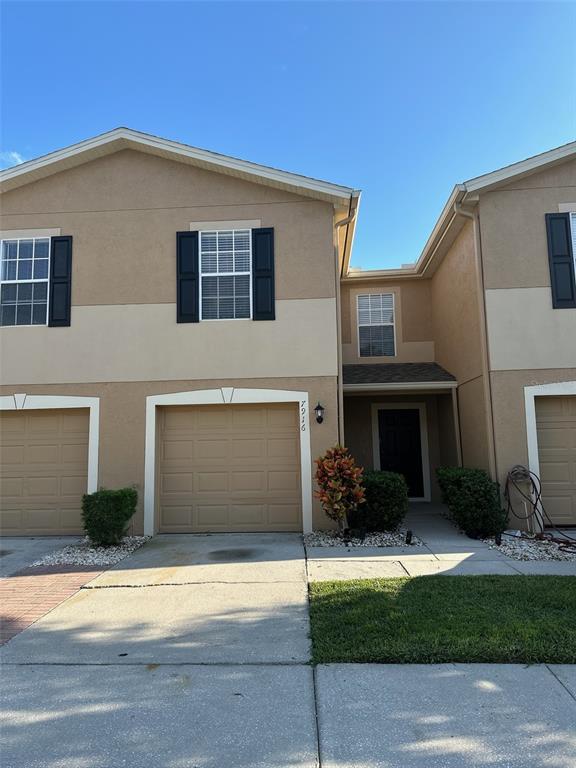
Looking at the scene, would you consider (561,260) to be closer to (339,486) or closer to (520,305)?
(520,305)

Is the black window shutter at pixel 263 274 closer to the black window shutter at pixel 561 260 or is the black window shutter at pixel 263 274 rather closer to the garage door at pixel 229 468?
the garage door at pixel 229 468

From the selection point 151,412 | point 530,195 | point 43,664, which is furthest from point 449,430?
point 43,664

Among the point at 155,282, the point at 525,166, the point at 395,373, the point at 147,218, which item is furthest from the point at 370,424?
the point at 147,218

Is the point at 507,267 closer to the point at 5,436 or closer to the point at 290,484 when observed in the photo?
the point at 290,484

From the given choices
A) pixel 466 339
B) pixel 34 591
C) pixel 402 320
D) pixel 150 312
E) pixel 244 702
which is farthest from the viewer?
pixel 402 320

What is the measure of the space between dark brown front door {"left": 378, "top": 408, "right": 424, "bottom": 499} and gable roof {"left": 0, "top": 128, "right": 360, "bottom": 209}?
5.43m

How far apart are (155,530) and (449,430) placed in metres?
6.70

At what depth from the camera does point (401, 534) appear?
8594 millimetres

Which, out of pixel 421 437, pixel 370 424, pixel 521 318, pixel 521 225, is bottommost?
pixel 421 437

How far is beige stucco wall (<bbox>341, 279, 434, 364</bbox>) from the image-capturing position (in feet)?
42.5

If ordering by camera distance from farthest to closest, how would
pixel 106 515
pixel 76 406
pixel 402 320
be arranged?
1. pixel 402 320
2. pixel 76 406
3. pixel 106 515

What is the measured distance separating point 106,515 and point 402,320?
334 inches

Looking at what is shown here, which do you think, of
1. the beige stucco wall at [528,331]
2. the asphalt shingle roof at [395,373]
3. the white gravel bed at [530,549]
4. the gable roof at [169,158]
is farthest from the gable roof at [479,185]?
the white gravel bed at [530,549]

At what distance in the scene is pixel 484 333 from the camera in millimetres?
9125
